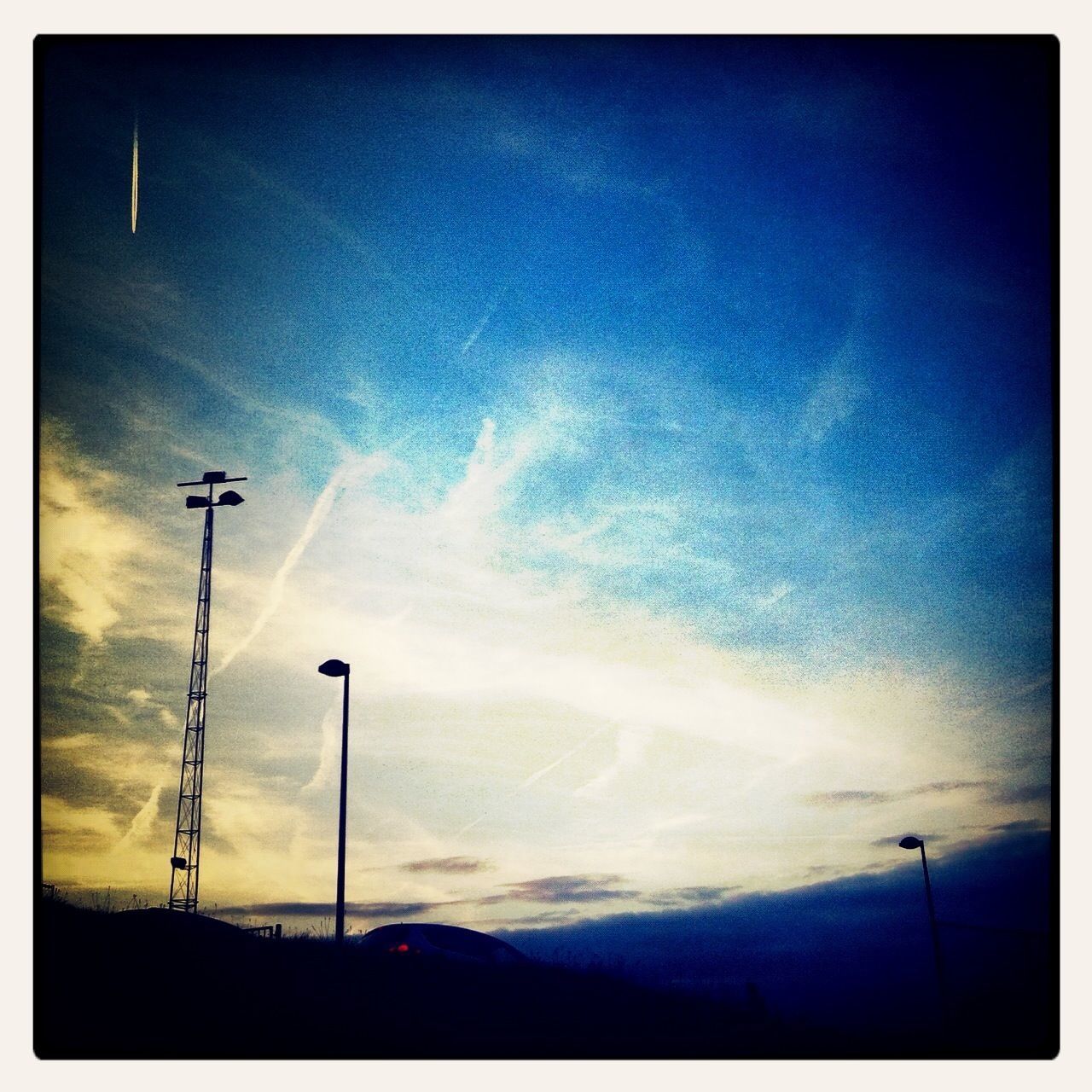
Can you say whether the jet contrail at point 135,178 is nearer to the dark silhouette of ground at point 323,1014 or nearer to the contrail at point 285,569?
the contrail at point 285,569

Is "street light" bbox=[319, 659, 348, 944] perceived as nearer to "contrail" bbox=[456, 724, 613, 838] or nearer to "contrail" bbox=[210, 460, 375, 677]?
"contrail" bbox=[210, 460, 375, 677]

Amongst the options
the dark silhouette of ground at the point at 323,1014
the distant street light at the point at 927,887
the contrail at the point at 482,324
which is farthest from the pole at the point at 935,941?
the contrail at the point at 482,324

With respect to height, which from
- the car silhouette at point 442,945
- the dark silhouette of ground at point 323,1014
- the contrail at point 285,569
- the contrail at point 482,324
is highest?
the contrail at point 482,324

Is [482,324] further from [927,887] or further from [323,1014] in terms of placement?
[927,887]

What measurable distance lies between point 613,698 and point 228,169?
640 centimetres

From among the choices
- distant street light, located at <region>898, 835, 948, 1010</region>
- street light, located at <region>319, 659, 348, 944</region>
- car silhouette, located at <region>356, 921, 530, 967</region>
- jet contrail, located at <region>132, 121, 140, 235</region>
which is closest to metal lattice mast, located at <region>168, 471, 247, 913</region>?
street light, located at <region>319, 659, 348, 944</region>

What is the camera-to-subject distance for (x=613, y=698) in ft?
37.7

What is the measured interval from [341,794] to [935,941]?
19.2 feet

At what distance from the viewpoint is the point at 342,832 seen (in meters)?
11.2

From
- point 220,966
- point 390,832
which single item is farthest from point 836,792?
point 220,966

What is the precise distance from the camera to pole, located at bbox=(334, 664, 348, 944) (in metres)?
11.1

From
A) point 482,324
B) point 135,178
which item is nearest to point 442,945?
point 482,324

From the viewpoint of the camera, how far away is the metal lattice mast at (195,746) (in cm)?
1094

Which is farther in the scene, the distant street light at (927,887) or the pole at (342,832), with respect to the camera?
the pole at (342,832)
